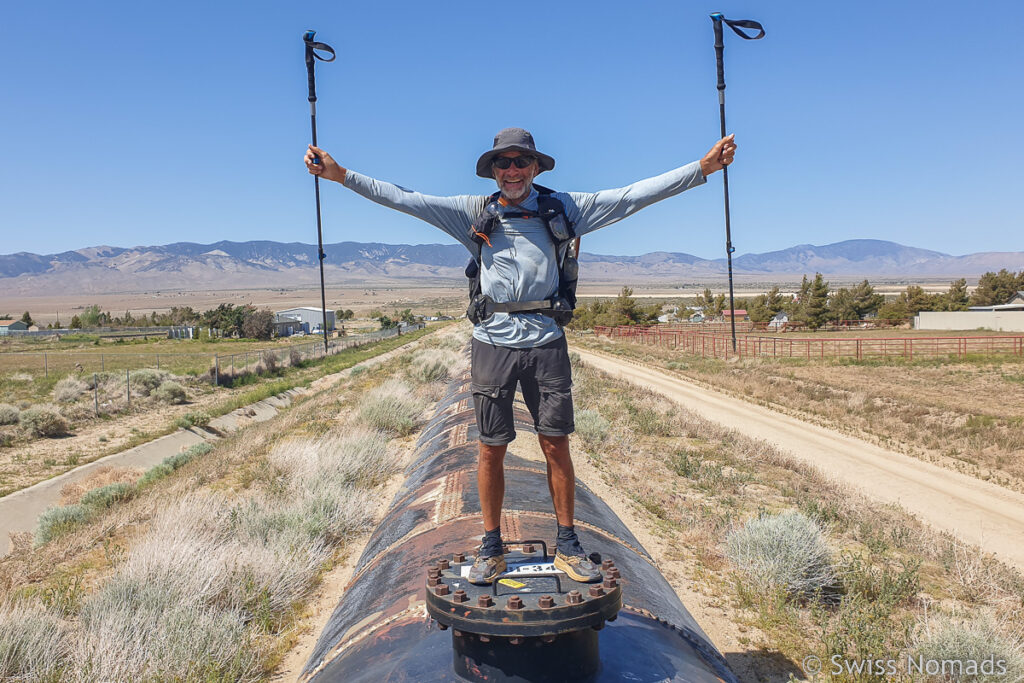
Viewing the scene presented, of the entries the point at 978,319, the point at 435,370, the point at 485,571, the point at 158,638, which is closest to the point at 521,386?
the point at 485,571

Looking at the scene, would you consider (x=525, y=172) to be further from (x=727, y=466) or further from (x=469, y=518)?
(x=727, y=466)

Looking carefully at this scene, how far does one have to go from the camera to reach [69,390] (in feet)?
102

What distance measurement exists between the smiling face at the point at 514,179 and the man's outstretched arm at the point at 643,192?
0.25 m

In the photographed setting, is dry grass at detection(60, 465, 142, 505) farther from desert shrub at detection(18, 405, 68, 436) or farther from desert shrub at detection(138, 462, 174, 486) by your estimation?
desert shrub at detection(18, 405, 68, 436)

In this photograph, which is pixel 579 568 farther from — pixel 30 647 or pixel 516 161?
pixel 30 647

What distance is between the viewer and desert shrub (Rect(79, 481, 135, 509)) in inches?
524

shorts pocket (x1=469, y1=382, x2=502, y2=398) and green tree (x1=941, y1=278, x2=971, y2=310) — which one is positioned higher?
shorts pocket (x1=469, y1=382, x2=502, y2=398)

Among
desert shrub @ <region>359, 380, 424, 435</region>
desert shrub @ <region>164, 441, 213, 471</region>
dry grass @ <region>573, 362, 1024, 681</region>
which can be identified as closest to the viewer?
dry grass @ <region>573, 362, 1024, 681</region>

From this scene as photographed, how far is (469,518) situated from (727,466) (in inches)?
377

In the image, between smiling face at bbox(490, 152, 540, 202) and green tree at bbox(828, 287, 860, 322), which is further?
green tree at bbox(828, 287, 860, 322)

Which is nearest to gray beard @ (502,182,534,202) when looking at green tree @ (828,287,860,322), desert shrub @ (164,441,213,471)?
desert shrub @ (164,441,213,471)

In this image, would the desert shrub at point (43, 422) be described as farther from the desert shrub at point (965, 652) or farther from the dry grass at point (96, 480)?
the desert shrub at point (965, 652)

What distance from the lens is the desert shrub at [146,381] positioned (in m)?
32.3

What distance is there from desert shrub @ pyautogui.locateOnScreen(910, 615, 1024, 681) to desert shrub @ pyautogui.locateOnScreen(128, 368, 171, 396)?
32.8 metres
